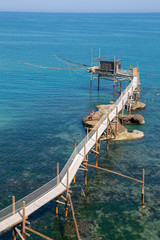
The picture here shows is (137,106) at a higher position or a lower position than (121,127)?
higher

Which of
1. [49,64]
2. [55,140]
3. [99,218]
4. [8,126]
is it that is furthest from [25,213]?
[49,64]

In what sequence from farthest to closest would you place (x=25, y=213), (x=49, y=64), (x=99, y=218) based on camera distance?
(x=49, y=64)
(x=99, y=218)
(x=25, y=213)

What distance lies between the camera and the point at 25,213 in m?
28.3

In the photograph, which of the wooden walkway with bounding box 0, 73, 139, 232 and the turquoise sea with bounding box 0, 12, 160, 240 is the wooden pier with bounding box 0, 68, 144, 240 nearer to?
the wooden walkway with bounding box 0, 73, 139, 232

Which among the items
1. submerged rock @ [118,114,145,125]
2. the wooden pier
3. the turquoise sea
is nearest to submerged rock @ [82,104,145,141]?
submerged rock @ [118,114,145,125]

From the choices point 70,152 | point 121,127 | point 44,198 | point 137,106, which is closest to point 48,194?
point 44,198

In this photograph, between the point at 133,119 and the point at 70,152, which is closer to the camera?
the point at 70,152

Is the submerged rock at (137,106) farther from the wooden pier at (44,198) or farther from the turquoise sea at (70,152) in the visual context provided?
the wooden pier at (44,198)

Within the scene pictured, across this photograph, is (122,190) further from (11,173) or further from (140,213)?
(11,173)

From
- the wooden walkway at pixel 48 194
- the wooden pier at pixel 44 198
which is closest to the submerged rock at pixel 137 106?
→ the wooden walkway at pixel 48 194

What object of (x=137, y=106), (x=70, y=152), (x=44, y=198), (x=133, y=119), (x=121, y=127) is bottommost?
(x=70, y=152)

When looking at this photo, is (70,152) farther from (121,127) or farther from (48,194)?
(48,194)

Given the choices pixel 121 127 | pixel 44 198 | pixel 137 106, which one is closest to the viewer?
pixel 44 198

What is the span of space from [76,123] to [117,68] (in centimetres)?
2125
